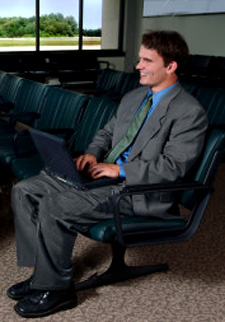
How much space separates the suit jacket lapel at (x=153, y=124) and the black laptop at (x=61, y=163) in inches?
6.8

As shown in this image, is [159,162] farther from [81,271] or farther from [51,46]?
[51,46]

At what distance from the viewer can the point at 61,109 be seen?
310 cm

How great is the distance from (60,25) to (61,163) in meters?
8.31

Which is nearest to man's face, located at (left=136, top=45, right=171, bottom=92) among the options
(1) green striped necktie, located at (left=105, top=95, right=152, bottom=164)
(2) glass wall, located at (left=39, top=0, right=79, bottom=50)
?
(1) green striped necktie, located at (left=105, top=95, right=152, bottom=164)

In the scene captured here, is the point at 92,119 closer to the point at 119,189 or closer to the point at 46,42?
the point at 119,189

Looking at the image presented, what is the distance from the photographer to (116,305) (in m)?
1.90

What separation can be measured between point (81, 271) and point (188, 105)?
101cm

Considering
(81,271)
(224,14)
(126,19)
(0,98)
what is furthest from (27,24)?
(81,271)

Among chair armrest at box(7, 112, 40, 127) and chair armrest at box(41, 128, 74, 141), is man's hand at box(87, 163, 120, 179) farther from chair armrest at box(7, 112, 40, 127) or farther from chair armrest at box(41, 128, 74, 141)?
chair armrest at box(7, 112, 40, 127)

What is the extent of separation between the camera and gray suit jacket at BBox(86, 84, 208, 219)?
5.80 ft

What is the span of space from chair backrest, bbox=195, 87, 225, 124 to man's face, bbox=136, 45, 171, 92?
151cm

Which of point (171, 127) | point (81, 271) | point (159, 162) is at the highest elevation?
point (171, 127)

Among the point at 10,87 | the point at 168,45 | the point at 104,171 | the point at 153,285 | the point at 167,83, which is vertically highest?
the point at 168,45

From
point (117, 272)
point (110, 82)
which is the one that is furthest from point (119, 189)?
point (110, 82)
